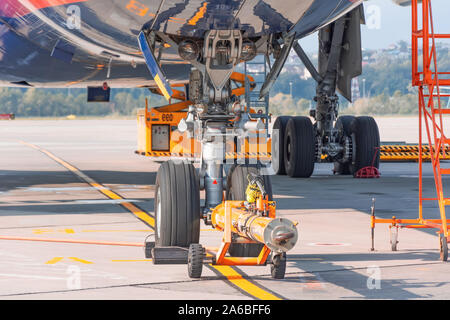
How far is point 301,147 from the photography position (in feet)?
50.5

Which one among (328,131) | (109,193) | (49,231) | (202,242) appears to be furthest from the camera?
(328,131)

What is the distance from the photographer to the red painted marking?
7.81 m

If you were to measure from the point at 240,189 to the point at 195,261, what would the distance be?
Answer: 1.16 meters

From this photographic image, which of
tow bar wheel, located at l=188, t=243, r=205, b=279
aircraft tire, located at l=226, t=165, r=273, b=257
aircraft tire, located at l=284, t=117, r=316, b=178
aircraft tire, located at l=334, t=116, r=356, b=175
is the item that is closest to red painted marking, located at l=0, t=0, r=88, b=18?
aircraft tire, located at l=226, t=165, r=273, b=257

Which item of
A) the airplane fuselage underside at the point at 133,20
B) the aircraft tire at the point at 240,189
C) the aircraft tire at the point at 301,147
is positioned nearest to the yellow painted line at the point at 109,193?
the airplane fuselage underside at the point at 133,20

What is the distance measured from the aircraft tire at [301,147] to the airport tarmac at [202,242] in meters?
0.31

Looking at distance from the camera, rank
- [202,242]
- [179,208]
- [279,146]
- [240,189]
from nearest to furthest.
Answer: [179,208] < [240,189] < [202,242] < [279,146]

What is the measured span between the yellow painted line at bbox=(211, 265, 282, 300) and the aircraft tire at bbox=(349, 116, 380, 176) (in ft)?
29.6

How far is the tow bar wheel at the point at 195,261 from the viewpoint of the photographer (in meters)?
6.45

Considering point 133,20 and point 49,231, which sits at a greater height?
point 133,20

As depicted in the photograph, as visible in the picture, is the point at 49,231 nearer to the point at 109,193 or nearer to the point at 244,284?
the point at 244,284

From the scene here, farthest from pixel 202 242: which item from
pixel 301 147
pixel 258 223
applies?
pixel 301 147

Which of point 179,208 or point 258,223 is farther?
point 179,208

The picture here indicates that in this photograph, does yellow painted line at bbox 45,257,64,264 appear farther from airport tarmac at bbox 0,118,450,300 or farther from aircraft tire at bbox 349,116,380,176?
aircraft tire at bbox 349,116,380,176
